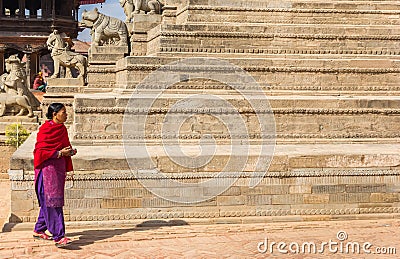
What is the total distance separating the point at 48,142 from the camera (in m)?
7.25

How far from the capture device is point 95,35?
52.5 feet

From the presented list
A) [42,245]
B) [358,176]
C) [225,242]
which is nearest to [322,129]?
[358,176]

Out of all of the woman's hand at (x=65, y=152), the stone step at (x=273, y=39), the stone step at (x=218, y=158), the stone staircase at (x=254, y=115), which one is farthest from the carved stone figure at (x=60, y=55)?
the woman's hand at (x=65, y=152)

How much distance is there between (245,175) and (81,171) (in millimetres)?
2239

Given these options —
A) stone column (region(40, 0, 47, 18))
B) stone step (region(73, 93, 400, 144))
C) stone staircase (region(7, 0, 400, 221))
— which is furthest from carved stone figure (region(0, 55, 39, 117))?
stone column (region(40, 0, 47, 18))

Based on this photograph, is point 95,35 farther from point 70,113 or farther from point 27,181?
point 27,181

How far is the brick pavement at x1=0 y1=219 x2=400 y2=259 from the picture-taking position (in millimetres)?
7246

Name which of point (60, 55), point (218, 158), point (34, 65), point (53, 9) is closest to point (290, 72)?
point (218, 158)

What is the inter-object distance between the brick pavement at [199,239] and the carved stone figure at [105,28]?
8308 mm

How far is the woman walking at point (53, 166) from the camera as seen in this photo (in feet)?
23.8

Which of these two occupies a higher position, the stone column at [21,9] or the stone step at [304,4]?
the stone column at [21,9]

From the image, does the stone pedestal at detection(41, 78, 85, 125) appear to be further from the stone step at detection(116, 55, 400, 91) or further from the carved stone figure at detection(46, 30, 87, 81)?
the stone step at detection(116, 55, 400, 91)

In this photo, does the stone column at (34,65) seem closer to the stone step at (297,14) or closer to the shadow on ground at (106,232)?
the stone step at (297,14)

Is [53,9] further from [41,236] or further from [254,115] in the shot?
[41,236]
